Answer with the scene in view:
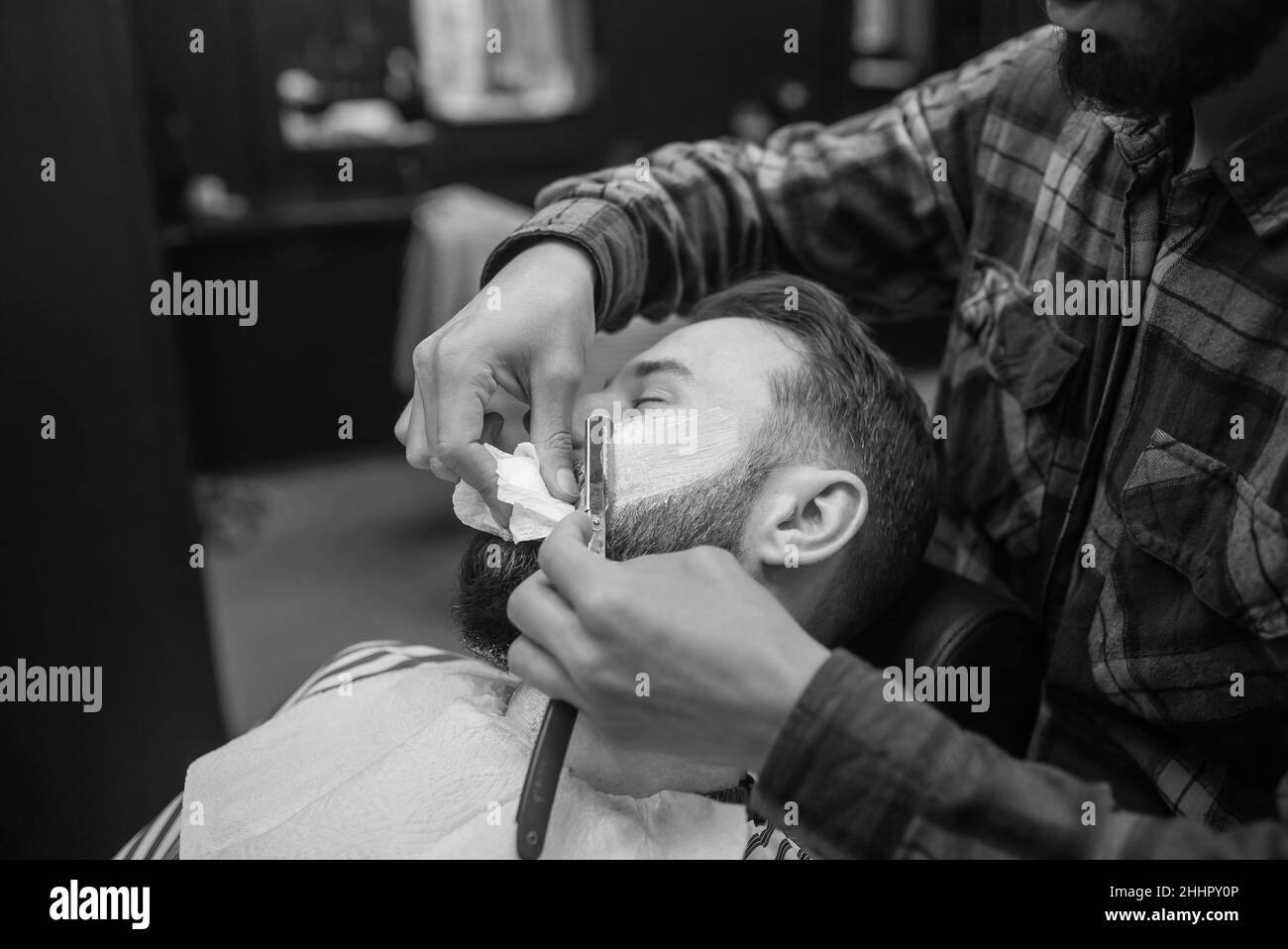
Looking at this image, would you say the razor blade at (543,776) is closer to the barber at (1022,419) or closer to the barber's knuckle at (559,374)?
the barber at (1022,419)

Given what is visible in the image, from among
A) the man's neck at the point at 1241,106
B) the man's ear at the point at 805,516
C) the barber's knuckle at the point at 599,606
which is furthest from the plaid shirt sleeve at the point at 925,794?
the man's neck at the point at 1241,106

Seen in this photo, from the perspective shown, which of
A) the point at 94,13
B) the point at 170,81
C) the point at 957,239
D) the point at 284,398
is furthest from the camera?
the point at 284,398

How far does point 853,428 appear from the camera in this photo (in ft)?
4.13

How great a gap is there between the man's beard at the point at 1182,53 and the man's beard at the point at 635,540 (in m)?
0.51

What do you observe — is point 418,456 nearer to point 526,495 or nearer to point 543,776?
point 526,495

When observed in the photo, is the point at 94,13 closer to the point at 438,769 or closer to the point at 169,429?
the point at 169,429

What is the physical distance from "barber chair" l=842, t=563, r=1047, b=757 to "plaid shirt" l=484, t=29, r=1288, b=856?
0.09 feet

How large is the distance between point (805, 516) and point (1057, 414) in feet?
1.11

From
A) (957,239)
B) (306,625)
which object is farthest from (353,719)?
(306,625)

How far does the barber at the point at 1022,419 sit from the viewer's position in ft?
2.72

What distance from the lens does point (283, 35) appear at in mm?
4348

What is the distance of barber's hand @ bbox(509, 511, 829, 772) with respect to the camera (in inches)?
32.6

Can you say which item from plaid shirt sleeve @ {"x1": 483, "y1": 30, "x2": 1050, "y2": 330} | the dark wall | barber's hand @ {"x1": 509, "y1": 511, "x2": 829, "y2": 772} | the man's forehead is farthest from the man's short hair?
the dark wall
